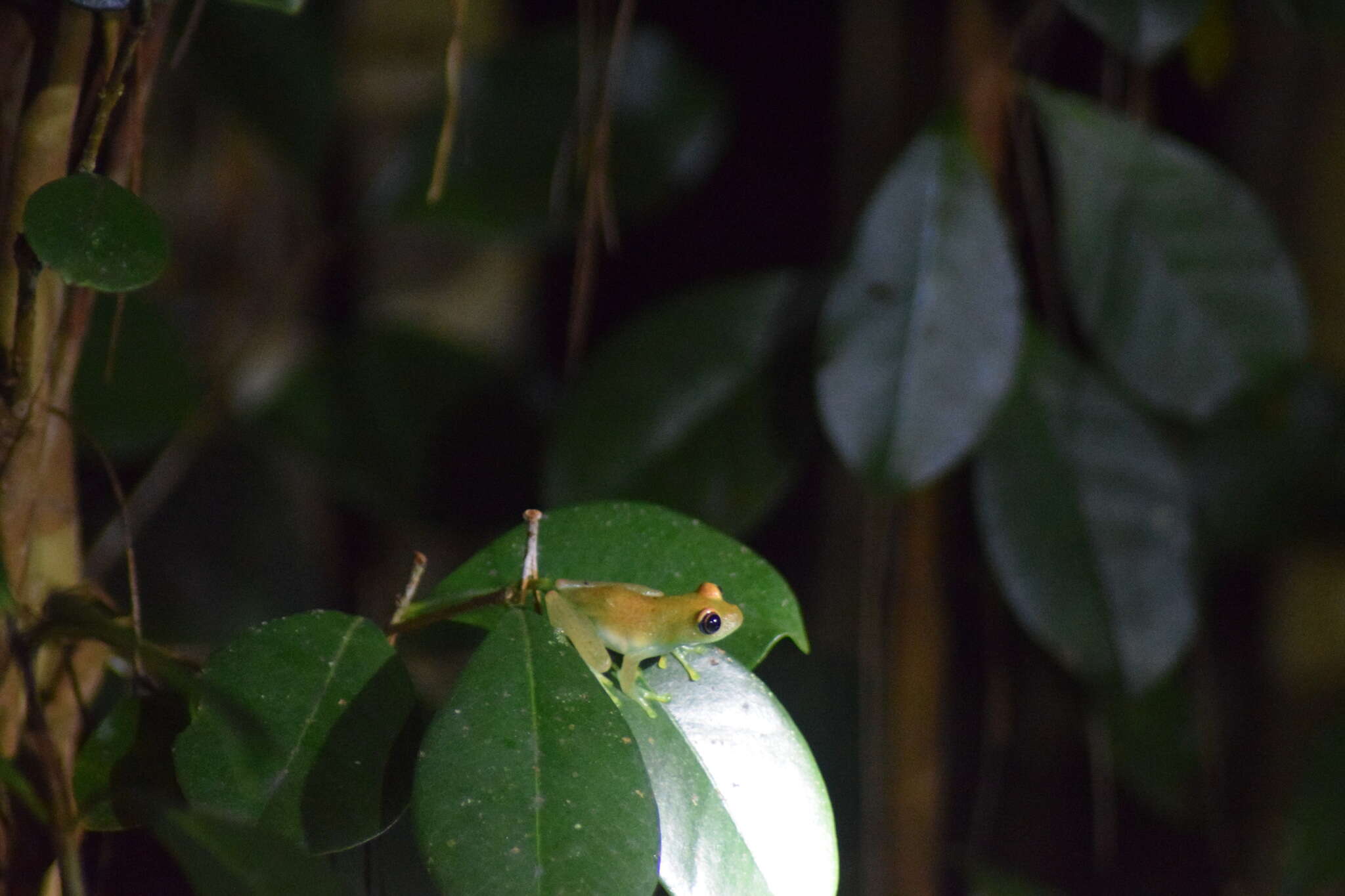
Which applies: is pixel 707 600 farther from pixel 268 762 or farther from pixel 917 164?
pixel 917 164

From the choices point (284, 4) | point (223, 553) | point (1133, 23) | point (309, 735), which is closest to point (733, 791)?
point (309, 735)

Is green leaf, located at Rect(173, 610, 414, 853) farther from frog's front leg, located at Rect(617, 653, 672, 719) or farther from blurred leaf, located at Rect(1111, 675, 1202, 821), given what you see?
blurred leaf, located at Rect(1111, 675, 1202, 821)

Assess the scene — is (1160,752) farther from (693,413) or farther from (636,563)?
(636,563)

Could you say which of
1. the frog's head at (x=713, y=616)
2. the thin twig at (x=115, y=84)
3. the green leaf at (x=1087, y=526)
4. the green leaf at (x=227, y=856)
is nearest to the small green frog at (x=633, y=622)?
the frog's head at (x=713, y=616)

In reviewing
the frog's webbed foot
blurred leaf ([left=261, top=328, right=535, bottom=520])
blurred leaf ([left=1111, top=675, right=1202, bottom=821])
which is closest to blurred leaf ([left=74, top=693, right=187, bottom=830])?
the frog's webbed foot

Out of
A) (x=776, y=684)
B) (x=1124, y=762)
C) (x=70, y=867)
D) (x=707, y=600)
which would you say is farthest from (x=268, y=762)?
(x=1124, y=762)

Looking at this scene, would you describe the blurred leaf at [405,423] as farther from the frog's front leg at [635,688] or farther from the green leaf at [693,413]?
the frog's front leg at [635,688]
